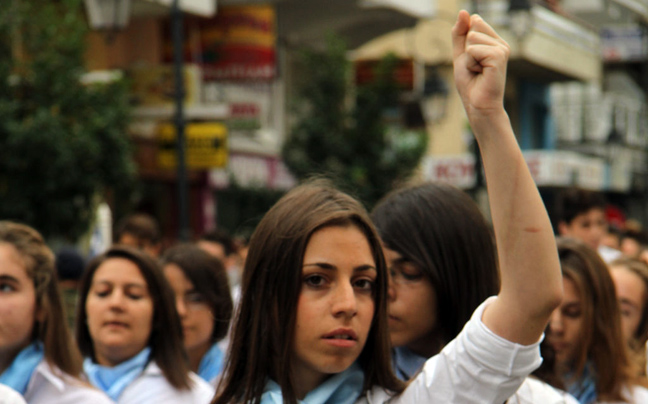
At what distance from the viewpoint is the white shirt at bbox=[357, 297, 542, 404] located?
2361 mm

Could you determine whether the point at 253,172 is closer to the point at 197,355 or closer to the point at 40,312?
the point at 197,355

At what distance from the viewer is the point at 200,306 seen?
605 centimetres

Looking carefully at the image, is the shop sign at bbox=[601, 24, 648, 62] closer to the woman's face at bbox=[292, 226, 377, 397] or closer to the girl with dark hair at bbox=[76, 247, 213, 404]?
the girl with dark hair at bbox=[76, 247, 213, 404]

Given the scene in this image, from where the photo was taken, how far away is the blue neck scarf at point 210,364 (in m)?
6.04

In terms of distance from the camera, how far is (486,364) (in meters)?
2.38

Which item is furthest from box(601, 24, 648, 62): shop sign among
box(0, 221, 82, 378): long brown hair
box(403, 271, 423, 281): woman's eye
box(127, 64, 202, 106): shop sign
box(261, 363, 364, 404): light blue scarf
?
box(261, 363, 364, 404): light blue scarf

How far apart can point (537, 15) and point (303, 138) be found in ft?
44.9

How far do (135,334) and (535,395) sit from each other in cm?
233

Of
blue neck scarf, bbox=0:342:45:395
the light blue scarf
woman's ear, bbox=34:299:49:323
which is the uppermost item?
Answer: the light blue scarf

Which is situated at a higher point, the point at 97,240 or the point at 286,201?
the point at 286,201

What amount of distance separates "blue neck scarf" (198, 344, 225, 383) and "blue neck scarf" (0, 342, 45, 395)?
163cm

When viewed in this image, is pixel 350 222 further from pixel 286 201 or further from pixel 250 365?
pixel 250 365

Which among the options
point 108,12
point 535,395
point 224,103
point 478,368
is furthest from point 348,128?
point 478,368

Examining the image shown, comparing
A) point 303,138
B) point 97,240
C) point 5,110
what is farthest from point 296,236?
point 303,138
